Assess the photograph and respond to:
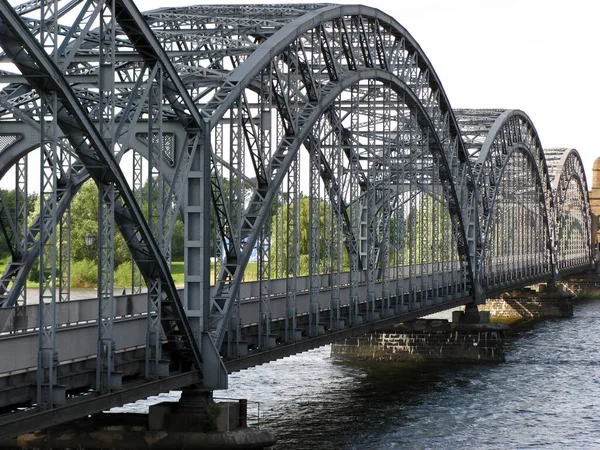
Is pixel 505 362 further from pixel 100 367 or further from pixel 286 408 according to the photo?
pixel 100 367

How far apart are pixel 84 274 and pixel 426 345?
28755 mm

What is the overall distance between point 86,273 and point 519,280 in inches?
1145

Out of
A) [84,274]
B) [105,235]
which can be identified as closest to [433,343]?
[84,274]

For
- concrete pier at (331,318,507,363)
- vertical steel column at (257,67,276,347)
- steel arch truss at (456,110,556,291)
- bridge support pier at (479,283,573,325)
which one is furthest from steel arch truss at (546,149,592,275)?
vertical steel column at (257,67,276,347)

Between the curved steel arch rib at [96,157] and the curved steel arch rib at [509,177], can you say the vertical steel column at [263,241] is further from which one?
the curved steel arch rib at [509,177]

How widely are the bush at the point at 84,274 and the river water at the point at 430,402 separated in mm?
19756

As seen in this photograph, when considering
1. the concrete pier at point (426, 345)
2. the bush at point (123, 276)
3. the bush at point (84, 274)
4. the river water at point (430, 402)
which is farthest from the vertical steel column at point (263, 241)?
the bush at point (123, 276)

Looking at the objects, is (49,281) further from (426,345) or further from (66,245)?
(426,345)

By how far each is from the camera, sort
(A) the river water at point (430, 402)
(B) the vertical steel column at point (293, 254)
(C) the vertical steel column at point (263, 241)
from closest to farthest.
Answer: (C) the vertical steel column at point (263, 241), (B) the vertical steel column at point (293, 254), (A) the river water at point (430, 402)

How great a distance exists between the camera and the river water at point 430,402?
3859 centimetres

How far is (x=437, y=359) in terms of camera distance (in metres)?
60.7

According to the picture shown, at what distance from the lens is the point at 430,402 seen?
46.9 meters

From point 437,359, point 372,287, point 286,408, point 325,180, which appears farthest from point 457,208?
point 286,408

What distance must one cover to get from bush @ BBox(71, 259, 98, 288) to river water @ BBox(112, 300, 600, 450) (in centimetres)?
1976
